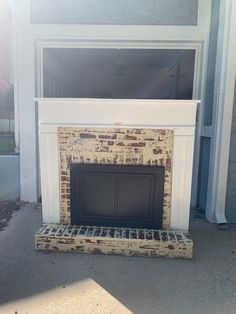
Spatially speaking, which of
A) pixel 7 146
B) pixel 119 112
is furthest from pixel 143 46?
pixel 7 146

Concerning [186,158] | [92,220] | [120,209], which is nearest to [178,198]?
[186,158]

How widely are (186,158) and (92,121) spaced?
1.10 meters

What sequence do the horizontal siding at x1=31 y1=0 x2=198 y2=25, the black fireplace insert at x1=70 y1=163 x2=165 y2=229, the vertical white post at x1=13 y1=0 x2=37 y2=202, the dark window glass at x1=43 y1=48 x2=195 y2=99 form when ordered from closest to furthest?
the black fireplace insert at x1=70 y1=163 x2=165 y2=229, the horizontal siding at x1=31 y1=0 x2=198 y2=25, the vertical white post at x1=13 y1=0 x2=37 y2=202, the dark window glass at x1=43 y1=48 x2=195 y2=99

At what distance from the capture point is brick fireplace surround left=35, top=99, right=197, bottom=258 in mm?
2924

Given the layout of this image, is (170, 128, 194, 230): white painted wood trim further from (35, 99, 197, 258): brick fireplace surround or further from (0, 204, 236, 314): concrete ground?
(0, 204, 236, 314): concrete ground

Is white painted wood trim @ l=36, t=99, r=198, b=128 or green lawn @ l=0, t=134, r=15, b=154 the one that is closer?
white painted wood trim @ l=36, t=99, r=198, b=128

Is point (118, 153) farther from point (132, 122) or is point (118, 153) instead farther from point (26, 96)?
point (26, 96)

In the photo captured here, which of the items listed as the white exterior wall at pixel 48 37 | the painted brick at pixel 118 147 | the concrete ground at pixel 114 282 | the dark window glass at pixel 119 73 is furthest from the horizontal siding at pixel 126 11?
the concrete ground at pixel 114 282

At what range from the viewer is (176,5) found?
4.05 metres

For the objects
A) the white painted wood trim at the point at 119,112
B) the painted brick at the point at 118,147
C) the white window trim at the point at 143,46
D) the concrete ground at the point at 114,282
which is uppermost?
the white window trim at the point at 143,46

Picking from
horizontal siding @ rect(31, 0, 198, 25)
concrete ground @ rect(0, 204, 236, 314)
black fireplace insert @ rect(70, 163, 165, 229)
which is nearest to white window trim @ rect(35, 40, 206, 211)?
horizontal siding @ rect(31, 0, 198, 25)

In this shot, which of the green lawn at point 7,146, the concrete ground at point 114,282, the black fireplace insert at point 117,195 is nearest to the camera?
the concrete ground at point 114,282

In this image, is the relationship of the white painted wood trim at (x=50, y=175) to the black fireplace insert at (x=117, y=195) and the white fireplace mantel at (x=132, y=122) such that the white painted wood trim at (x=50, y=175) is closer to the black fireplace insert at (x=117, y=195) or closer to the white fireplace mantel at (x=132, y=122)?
the white fireplace mantel at (x=132, y=122)

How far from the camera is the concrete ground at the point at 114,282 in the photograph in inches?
84.7
